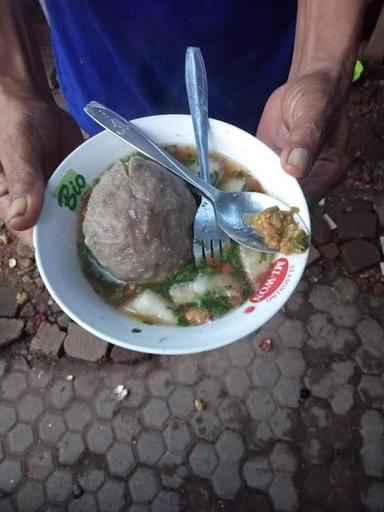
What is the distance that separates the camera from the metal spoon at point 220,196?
155 centimetres

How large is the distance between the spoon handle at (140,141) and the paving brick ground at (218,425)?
1303 millimetres

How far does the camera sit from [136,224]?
1559 millimetres

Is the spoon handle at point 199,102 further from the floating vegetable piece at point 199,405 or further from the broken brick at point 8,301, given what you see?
the broken brick at point 8,301

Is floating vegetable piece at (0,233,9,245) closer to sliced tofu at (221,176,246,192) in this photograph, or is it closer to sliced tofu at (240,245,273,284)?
sliced tofu at (221,176,246,192)

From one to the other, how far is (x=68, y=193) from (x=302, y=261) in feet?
2.31

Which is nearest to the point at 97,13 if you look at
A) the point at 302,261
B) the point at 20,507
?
the point at 302,261

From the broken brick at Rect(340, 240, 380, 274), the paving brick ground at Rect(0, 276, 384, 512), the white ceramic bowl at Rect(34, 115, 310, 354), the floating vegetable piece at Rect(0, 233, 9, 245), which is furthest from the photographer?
the floating vegetable piece at Rect(0, 233, 9, 245)

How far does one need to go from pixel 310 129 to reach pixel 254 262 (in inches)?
15.9

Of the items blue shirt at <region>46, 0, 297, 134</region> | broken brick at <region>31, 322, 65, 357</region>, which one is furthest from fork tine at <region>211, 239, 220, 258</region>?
broken brick at <region>31, 322, 65, 357</region>

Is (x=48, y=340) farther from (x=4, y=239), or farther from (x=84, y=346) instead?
(x=4, y=239)

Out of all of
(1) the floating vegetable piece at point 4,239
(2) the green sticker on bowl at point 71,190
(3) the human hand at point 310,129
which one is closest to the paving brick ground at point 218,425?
(1) the floating vegetable piece at point 4,239

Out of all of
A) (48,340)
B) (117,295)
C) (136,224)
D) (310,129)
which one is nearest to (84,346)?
(48,340)

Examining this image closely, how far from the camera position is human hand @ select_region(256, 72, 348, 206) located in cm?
145

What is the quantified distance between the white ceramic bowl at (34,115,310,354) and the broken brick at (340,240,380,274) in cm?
140
